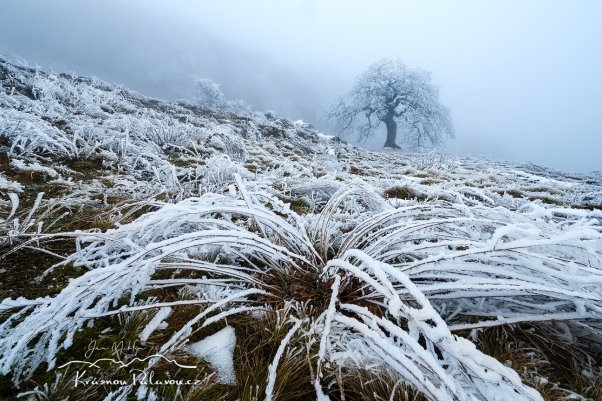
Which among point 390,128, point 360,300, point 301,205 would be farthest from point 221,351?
point 390,128

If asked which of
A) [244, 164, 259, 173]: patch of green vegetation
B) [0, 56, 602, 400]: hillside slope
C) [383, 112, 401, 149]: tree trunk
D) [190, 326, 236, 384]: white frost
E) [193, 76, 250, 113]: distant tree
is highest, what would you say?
[193, 76, 250, 113]: distant tree

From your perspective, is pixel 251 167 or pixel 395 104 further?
pixel 395 104

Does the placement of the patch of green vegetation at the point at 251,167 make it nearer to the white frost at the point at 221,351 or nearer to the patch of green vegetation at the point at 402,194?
the patch of green vegetation at the point at 402,194

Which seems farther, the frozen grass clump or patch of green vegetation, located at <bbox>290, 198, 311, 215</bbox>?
patch of green vegetation, located at <bbox>290, 198, 311, 215</bbox>

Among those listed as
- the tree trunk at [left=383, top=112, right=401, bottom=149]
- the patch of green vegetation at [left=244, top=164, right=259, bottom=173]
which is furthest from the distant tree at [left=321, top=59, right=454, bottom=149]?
the patch of green vegetation at [left=244, top=164, right=259, bottom=173]

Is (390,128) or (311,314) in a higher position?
(390,128)

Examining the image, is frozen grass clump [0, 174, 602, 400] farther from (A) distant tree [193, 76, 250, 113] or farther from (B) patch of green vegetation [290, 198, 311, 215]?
(A) distant tree [193, 76, 250, 113]

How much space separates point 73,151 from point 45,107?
412 centimetres

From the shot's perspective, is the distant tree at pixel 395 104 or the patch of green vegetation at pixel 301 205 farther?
the distant tree at pixel 395 104

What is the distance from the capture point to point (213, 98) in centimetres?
3806

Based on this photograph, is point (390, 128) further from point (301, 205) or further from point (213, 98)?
point (301, 205)

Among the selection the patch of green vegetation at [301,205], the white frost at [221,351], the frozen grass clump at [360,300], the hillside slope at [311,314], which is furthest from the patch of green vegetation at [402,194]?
the white frost at [221,351]

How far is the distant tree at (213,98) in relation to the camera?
3694 cm

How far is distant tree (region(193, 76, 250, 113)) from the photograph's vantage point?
3694 centimetres
